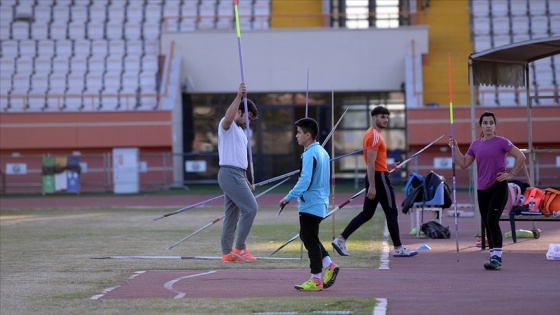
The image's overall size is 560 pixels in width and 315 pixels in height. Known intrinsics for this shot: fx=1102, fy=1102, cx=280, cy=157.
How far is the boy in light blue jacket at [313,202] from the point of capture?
12000 mm

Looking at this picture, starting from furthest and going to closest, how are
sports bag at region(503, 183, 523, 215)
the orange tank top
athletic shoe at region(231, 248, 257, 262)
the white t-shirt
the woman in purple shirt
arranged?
sports bag at region(503, 183, 523, 215), the orange tank top, athletic shoe at region(231, 248, 257, 262), the white t-shirt, the woman in purple shirt

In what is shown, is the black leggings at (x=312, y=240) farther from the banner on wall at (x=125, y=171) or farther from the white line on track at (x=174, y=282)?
the banner on wall at (x=125, y=171)

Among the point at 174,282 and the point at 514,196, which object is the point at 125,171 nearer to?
the point at 514,196

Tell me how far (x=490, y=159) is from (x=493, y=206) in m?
0.62

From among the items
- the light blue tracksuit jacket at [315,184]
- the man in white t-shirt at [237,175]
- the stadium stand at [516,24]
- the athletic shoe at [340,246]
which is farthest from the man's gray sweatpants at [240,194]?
the stadium stand at [516,24]

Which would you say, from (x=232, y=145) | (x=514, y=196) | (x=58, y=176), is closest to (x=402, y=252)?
(x=232, y=145)

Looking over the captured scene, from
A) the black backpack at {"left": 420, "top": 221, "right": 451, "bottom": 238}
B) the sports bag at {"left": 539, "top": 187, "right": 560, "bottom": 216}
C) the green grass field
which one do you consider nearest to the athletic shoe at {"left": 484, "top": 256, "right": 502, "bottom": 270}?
the green grass field

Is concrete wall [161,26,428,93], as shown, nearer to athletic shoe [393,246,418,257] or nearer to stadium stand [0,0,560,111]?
stadium stand [0,0,560,111]

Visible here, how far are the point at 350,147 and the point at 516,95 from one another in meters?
6.49

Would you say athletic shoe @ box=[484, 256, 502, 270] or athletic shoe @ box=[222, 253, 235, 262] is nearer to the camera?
athletic shoe @ box=[484, 256, 502, 270]

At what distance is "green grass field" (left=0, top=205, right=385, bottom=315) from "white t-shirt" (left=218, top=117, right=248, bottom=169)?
1.43 metres

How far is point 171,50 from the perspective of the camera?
137ft

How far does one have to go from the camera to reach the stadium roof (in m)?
17.9

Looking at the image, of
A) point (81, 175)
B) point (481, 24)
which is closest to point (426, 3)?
point (481, 24)
